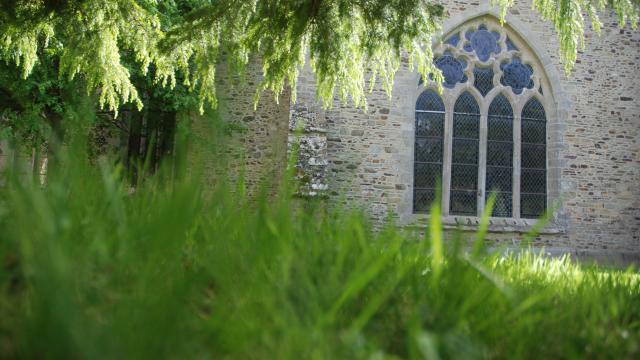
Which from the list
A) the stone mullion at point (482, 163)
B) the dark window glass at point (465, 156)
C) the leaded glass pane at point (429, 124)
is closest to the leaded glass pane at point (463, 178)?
the dark window glass at point (465, 156)

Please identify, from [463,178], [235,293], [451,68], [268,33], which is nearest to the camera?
[235,293]

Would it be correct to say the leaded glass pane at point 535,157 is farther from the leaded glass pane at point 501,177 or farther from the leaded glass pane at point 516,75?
the leaded glass pane at point 516,75

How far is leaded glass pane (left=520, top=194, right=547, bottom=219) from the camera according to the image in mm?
12227

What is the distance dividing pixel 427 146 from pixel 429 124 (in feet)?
1.71

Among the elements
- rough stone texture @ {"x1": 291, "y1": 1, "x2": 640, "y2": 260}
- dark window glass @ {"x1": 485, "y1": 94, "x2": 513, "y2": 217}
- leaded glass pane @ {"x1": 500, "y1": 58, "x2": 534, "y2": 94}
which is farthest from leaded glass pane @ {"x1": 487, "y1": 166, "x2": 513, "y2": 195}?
leaded glass pane @ {"x1": 500, "y1": 58, "x2": 534, "y2": 94}

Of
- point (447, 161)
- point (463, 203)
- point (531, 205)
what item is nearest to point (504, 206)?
point (531, 205)

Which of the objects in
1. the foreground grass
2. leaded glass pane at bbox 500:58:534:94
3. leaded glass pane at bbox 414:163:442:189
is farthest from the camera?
leaded glass pane at bbox 500:58:534:94

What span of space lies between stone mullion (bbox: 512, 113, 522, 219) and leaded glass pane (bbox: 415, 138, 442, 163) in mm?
1766

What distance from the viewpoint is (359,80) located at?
521cm

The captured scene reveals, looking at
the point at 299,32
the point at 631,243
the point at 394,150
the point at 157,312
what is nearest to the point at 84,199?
the point at 157,312

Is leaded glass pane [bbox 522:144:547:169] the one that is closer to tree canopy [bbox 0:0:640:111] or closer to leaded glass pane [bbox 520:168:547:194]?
leaded glass pane [bbox 520:168:547:194]

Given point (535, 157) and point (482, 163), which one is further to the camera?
point (535, 157)

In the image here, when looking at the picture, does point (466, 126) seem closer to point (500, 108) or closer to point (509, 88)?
point (500, 108)

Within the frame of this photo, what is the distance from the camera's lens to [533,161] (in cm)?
1246
